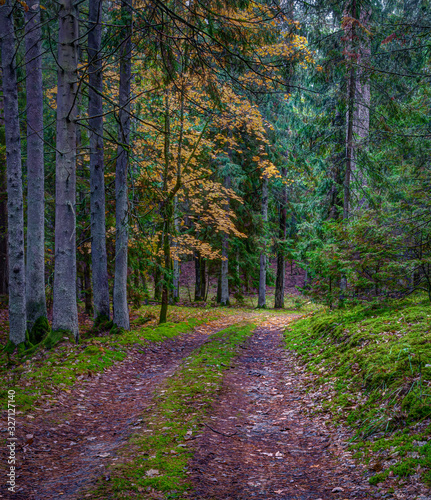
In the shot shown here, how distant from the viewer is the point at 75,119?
7.32 m

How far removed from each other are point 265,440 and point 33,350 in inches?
214

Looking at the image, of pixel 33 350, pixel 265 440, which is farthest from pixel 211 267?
pixel 265 440

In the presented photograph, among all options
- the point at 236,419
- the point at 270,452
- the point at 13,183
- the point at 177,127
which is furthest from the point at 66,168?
the point at 270,452

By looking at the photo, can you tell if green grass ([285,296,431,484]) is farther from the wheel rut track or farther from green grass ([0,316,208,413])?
green grass ([0,316,208,413])

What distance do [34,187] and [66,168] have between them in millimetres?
2101

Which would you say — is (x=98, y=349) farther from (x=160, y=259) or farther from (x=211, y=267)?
(x=211, y=267)

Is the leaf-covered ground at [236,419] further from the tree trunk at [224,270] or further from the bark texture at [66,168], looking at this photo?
the tree trunk at [224,270]

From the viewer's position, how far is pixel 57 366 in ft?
22.9

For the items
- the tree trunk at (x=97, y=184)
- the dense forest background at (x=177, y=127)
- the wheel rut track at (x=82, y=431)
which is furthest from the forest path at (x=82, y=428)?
the tree trunk at (x=97, y=184)

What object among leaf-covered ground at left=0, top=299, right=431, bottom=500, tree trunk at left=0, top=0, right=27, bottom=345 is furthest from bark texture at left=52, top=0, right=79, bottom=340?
tree trunk at left=0, top=0, right=27, bottom=345

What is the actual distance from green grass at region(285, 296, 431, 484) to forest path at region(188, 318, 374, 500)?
31cm

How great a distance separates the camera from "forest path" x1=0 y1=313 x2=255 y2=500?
358 cm

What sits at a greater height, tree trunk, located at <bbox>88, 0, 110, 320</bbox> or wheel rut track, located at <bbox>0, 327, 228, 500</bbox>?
tree trunk, located at <bbox>88, 0, 110, 320</bbox>

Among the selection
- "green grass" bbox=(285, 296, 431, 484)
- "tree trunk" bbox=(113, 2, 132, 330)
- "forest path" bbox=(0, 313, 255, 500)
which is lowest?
"forest path" bbox=(0, 313, 255, 500)
